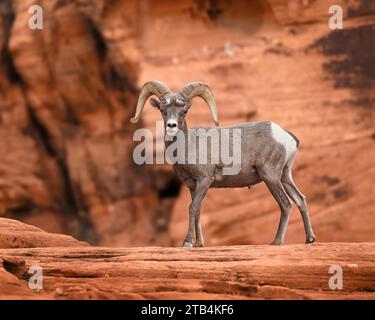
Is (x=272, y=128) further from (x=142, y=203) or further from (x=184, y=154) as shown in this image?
(x=142, y=203)

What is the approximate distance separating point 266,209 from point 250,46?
3845 millimetres

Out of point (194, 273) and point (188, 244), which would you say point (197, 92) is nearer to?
point (188, 244)

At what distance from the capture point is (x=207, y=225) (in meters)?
21.7

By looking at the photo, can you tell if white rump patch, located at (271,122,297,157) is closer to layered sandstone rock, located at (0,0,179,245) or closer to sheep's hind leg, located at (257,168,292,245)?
sheep's hind leg, located at (257,168,292,245)

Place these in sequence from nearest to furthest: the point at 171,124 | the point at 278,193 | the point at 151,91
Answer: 1. the point at 171,124
2. the point at 278,193
3. the point at 151,91

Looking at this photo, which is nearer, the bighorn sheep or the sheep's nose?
the sheep's nose

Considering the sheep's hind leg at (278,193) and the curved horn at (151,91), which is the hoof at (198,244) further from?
the curved horn at (151,91)

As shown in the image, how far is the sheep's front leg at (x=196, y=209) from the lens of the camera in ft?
40.2

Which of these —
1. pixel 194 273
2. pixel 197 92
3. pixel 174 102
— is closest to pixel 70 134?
pixel 197 92

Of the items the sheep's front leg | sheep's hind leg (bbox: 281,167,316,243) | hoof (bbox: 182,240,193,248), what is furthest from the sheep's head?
hoof (bbox: 182,240,193,248)

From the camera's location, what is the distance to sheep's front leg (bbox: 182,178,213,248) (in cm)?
1225

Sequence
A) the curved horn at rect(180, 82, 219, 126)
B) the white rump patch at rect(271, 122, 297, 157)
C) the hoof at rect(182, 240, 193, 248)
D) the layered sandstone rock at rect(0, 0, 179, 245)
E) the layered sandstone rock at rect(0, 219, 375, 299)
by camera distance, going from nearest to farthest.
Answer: the layered sandstone rock at rect(0, 219, 375, 299) → the hoof at rect(182, 240, 193, 248) → the curved horn at rect(180, 82, 219, 126) → the white rump patch at rect(271, 122, 297, 157) → the layered sandstone rock at rect(0, 0, 179, 245)

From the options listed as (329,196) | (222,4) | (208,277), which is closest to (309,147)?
(329,196)

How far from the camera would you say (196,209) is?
1228 cm
